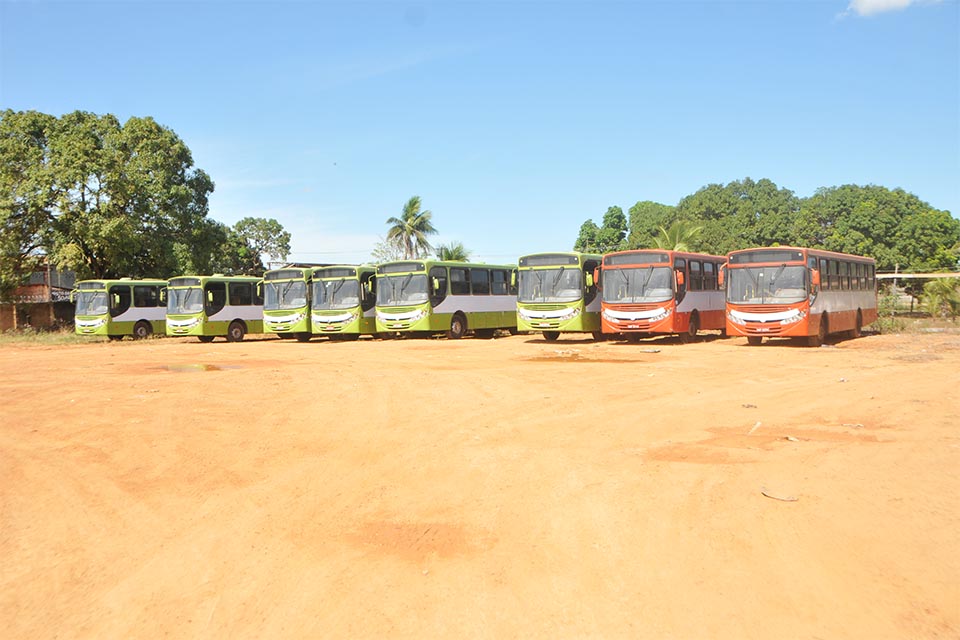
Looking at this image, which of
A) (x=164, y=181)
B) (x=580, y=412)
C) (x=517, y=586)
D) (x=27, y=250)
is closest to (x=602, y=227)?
(x=164, y=181)

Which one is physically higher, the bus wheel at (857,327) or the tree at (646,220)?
the tree at (646,220)

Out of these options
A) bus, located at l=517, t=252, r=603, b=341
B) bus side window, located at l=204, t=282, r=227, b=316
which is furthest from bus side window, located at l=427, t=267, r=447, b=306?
bus side window, located at l=204, t=282, r=227, b=316

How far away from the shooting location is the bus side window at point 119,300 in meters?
31.9

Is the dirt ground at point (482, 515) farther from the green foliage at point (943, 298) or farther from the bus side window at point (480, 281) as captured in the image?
the green foliage at point (943, 298)

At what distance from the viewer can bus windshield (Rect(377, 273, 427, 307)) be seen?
87.3ft

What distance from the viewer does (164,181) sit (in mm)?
36062

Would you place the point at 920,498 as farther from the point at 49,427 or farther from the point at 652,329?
the point at 652,329

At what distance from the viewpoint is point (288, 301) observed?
1134 inches

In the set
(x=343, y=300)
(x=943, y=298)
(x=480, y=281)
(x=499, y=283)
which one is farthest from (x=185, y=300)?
(x=943, y=298)

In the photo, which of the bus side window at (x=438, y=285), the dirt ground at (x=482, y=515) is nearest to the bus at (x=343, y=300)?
the bus side window at (x=438, y=285)

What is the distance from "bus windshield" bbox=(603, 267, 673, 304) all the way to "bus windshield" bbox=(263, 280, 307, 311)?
11839mm

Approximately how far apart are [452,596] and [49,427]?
6635 millimetres

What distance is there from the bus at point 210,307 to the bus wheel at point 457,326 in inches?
327

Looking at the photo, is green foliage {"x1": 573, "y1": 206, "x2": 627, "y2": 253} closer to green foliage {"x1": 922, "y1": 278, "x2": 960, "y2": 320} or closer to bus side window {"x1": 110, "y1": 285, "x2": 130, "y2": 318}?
green foliage {"x1": 922, "y1": 278, "x2": 960, "y2": 320}
